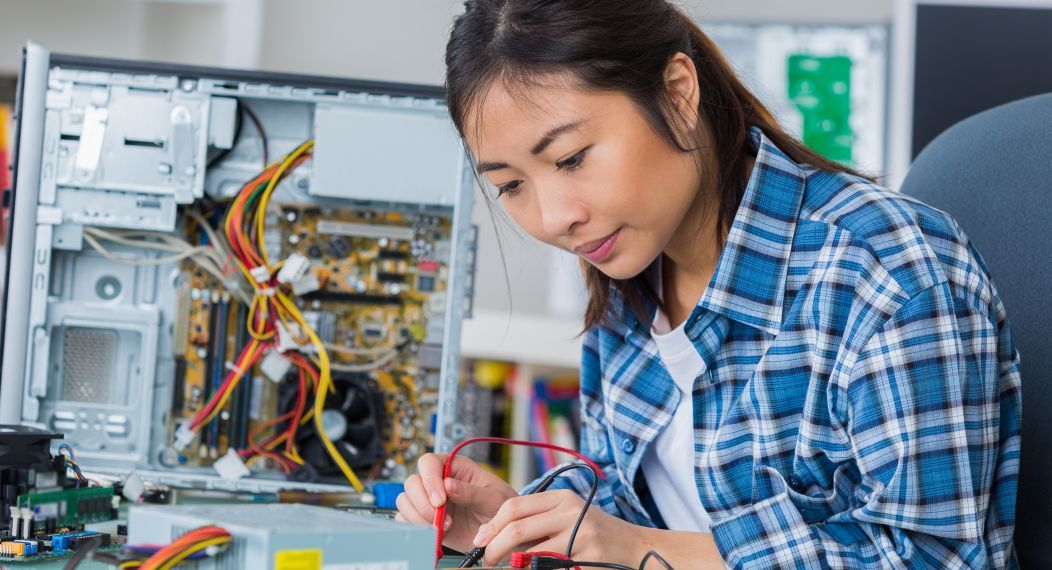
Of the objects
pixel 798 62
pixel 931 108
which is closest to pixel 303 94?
pixel 931 108

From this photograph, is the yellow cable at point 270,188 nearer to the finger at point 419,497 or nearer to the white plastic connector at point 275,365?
the white plastic connector at point 275,365

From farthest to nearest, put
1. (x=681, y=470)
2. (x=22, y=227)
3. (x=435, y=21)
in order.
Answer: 1. (x=435, y=21)
2. (x=22, y=227)
3. (x=681, y=470)

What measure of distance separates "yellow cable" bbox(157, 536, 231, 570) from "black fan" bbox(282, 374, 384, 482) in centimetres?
76

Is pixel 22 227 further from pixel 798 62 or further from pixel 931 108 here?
pixel 798 62

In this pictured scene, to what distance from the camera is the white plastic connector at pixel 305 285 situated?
53.0 inches

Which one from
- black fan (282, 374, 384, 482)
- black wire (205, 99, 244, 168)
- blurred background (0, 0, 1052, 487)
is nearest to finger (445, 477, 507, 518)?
black fan (282, 374, 384, 482)

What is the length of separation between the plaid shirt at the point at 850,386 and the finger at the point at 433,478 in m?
0.25

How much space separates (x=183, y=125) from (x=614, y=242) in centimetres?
65

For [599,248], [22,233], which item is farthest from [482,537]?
[22,233]

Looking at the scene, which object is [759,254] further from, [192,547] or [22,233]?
[22,233]

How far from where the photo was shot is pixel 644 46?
95 centimetres

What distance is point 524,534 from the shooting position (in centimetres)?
84

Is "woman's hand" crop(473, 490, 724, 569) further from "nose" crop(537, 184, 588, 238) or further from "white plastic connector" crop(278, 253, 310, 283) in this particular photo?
"white plastic connector" crop(278, 253, 310, 283)

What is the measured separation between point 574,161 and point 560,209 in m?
0.04
